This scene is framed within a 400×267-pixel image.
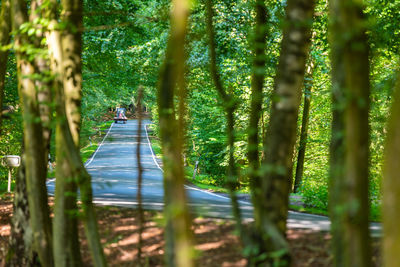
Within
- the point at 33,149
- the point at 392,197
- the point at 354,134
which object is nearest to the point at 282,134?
the point at 354,134

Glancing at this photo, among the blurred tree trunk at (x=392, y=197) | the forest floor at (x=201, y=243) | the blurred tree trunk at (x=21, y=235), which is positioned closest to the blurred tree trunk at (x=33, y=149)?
the blurred tree trunk at (x=21, y=235)

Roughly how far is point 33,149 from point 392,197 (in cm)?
536

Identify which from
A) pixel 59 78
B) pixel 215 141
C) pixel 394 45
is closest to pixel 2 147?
pixel 215 141

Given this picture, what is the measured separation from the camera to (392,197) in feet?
7.86

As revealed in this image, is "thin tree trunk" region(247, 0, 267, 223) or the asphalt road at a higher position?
"thin tree trunk" region(247, 0, 267, 223)

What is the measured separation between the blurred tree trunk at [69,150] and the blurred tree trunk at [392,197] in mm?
4078

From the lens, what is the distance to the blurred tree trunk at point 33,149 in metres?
6.91

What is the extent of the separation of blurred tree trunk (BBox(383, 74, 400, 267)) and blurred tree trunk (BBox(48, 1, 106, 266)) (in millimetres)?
4078

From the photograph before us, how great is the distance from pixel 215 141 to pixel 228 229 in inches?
709

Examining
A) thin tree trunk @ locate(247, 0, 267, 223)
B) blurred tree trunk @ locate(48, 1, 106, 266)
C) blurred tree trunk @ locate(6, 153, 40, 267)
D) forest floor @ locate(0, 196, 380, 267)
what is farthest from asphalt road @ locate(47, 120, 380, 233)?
thin tree trunk @ locate(247, 0, 267, 223)

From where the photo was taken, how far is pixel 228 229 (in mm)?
10062

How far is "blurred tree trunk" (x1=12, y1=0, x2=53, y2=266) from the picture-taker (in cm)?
691

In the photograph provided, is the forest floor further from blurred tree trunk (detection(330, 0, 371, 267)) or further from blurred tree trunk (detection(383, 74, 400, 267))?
blurred tree trunk (detection(383, 74, 400, 267))

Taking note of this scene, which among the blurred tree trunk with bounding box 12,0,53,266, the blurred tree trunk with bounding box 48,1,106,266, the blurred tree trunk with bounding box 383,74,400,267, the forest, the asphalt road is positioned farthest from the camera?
the asphalt road
